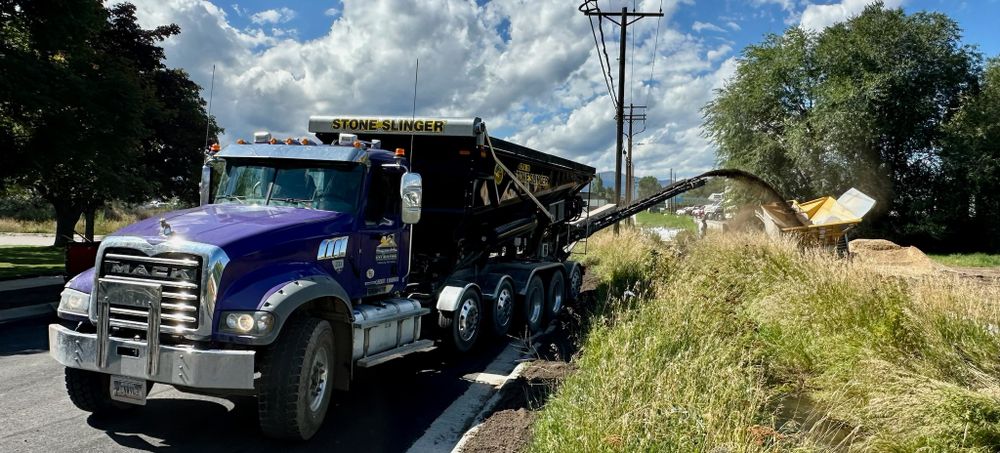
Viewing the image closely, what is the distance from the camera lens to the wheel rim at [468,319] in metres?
7.57

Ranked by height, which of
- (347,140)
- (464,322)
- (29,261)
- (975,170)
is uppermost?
(975,170)

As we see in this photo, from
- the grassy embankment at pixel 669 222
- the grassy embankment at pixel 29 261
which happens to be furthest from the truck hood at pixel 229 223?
the grassy embankment at pixel 669 222

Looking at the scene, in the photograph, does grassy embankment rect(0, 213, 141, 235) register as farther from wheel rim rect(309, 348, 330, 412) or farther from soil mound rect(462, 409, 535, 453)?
soil mound rect(462, 409, 535, 453)

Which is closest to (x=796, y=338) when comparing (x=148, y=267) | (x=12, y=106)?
(x=148, y=267)

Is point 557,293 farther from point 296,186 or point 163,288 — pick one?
point 163,288

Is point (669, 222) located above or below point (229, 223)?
above

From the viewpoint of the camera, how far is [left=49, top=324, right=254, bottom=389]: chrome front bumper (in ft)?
13.7

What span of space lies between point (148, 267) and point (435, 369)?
3497 millimetres

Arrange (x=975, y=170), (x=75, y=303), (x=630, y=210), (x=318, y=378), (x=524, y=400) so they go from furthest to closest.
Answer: (x=975, y=170), (x=630, y=210), (x=524, y=400), (x=318, y=378), (x=75, y=303)

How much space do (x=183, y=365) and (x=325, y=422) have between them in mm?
1406

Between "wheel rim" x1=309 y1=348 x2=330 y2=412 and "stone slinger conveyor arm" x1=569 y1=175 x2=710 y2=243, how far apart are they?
9.31 m

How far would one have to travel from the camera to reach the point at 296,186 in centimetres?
586

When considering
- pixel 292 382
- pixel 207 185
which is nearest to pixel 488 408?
pixel 292 382

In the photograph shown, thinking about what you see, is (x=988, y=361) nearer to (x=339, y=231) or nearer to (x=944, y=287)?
(x=944, y=287)
